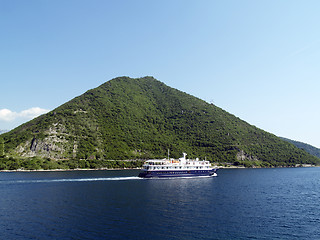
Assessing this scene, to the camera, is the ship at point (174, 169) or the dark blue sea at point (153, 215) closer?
the dark blue sea at point (153, 215)

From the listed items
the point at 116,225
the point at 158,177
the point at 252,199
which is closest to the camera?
the point at 116,225

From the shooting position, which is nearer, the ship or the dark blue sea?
the dark blue sea

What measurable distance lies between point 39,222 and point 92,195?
1111 inches

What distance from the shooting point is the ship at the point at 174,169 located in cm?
12406

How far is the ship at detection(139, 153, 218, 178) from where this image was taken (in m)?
124

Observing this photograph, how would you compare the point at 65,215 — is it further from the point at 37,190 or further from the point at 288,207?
the point at 288,207

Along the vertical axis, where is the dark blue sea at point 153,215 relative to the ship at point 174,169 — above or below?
below

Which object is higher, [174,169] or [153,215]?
[174,169]

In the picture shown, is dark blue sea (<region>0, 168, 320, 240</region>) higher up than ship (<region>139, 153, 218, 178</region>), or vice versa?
ship (<region>139, 153, 218, 178</region>)

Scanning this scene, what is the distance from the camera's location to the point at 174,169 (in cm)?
12850

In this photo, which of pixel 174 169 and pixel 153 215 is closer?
pixel 153 215

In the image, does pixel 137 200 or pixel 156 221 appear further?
pixel 137 200

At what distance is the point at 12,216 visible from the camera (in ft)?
178

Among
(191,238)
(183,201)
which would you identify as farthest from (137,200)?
(191,238)
